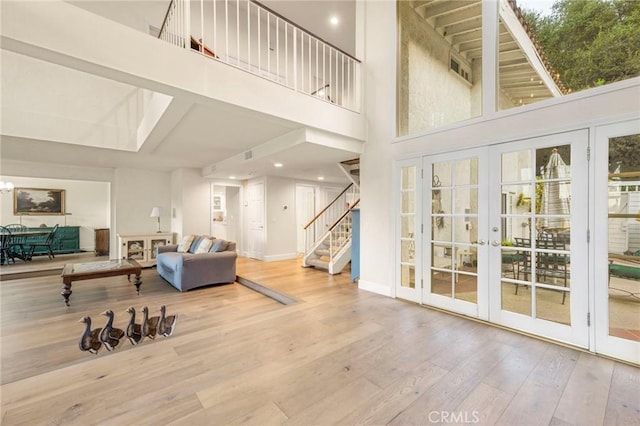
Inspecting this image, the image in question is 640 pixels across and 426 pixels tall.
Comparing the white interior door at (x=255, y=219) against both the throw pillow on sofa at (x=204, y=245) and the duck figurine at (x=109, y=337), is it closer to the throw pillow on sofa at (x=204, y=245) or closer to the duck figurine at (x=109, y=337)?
the throw pillow on sofa at (x=204, y=245)

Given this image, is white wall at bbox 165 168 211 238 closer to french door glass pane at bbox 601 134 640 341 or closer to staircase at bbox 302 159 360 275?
staircase at bbox 302 159 360 275

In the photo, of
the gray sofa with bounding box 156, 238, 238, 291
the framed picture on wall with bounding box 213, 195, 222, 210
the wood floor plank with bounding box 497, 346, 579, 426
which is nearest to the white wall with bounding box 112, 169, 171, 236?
the framed picture on wall with bounding box 213, 195, 222, 210

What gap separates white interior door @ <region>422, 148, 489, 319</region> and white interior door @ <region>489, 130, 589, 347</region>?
117mm

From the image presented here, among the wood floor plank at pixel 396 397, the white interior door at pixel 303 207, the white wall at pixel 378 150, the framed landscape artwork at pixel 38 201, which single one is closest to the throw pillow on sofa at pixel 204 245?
the white wall at pixel 378 150

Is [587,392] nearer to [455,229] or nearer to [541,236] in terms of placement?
[541,236]

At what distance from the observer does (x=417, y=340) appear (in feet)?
8.95

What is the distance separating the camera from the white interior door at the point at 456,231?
10.5 ft

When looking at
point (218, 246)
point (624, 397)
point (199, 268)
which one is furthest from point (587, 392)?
point (218, 246)

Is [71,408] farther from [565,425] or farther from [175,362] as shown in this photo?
[565,425]

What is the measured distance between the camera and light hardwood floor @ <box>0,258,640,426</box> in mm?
1733

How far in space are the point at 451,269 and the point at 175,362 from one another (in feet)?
10.4

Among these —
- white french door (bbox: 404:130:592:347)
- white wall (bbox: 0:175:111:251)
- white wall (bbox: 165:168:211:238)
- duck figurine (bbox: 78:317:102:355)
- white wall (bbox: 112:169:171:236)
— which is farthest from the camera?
white wall (bbox: 0:175:111:251)

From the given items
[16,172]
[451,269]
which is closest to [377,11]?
[451,269]

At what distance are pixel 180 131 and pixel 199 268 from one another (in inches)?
91.2
